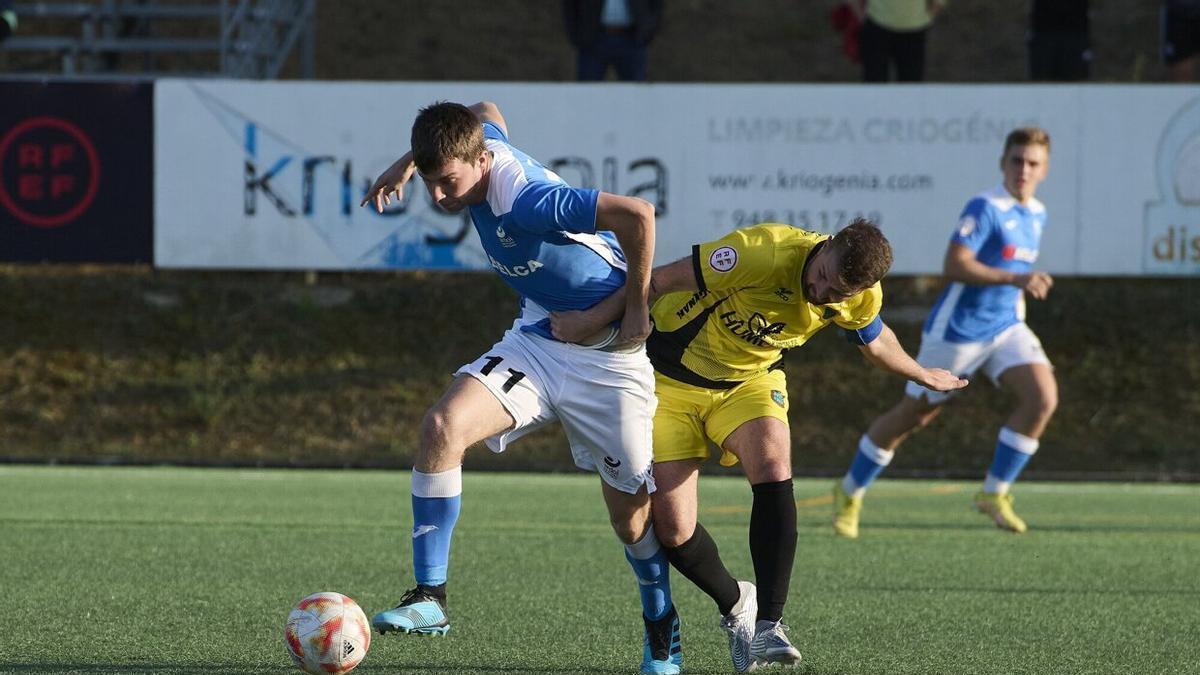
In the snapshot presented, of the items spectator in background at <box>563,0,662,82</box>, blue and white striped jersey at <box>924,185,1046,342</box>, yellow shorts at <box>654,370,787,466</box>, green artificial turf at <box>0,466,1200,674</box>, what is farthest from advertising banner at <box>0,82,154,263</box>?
yellow shorts at <box>654,370,787,466</box>

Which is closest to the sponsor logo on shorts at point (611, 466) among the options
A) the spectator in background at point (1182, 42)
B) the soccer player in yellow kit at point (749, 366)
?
the soccer player in yellow kit at point (749, 366)

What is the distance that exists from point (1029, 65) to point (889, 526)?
766cm

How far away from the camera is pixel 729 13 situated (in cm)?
2022

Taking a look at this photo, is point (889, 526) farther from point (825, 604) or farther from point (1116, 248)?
point (1116, 248)

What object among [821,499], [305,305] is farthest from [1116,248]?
[305,305]

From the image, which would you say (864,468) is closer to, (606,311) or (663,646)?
(663,646)

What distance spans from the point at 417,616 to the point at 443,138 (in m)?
1.40

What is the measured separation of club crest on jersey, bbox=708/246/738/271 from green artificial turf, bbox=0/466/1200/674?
4.23 feet

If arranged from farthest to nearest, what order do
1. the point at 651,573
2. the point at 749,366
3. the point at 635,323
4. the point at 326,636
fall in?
the point at 749,366 < the point at 651,573 < the point at 635,323 < the point at 326,636

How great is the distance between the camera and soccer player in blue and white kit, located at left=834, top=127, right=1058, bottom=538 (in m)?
9.41

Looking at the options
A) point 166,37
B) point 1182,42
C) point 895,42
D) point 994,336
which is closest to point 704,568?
point 994,336

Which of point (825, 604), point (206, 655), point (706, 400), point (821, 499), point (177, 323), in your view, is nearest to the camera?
point (206, 655)

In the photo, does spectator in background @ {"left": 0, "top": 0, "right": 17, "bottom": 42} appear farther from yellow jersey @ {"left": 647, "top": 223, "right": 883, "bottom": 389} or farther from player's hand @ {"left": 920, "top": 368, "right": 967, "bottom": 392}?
player's hand @ {"left": 920, "top": 368, "right": 967, "bottom": 392}

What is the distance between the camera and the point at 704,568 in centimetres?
563
